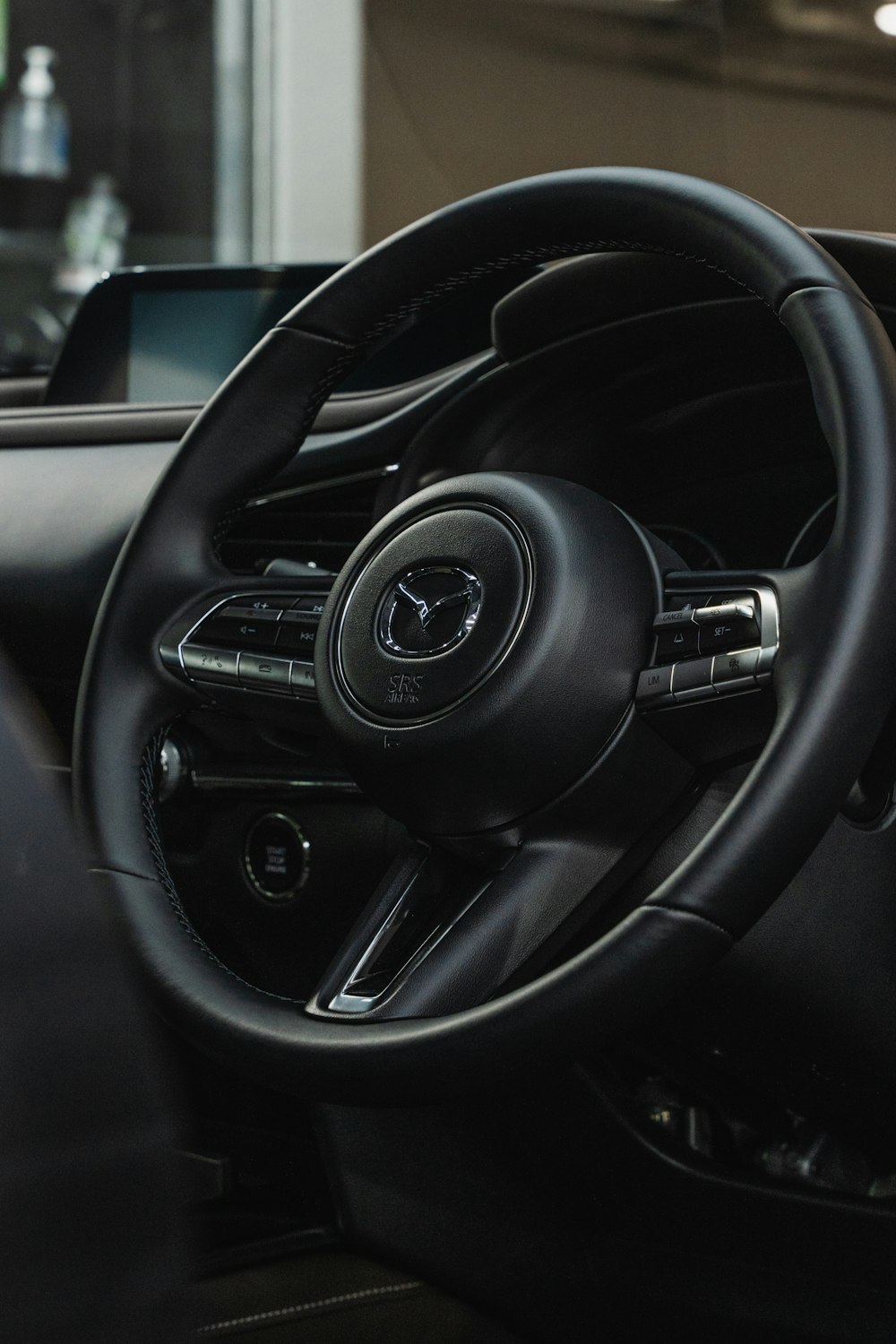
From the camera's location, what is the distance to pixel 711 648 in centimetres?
84

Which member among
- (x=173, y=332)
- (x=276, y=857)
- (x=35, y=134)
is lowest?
(x=276, y=857)

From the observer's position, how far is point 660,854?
3.04 ft

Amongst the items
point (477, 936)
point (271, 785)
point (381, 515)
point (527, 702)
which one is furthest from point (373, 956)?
point (381, 515)

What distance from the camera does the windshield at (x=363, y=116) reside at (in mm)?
1521

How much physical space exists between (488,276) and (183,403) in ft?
1.75

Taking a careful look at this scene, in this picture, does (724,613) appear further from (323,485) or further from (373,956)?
(323,485)

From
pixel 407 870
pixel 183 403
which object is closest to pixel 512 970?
pixel 407 870

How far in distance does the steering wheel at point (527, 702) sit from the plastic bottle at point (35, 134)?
7.10 meters

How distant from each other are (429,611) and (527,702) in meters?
0.10

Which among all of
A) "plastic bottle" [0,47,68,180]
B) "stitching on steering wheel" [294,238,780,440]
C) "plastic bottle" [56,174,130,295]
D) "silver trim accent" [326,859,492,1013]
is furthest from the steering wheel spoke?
"plastic bottle" [0,47,68,180]

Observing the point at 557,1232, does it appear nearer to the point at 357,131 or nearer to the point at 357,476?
the point at 357,476

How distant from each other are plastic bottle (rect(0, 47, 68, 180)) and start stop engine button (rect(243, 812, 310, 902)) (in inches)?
278

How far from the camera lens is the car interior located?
749mm

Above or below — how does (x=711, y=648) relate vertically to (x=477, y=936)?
above
